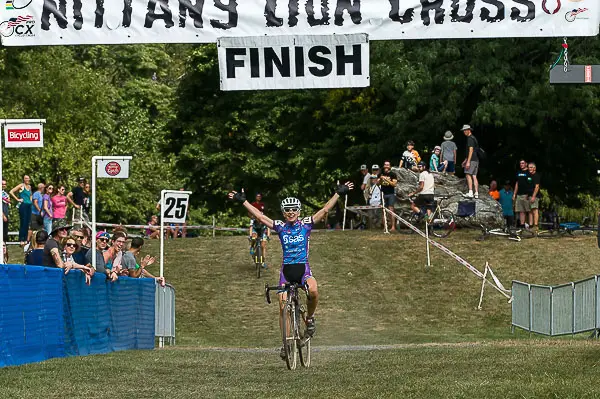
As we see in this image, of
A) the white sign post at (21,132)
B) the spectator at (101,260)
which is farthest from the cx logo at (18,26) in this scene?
the spectator at (101,260)

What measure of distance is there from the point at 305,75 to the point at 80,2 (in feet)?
9.24

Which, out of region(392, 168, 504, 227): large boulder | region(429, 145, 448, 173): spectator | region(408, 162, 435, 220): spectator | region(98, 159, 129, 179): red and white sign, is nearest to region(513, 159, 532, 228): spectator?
region(392, 168, 504, 227): large boulder

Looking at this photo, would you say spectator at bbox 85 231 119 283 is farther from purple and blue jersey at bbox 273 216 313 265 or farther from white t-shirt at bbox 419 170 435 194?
white t-shirt at bbox 419 170 435 194

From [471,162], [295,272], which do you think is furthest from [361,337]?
[295,272]

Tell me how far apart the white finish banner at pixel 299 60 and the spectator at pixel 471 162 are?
18.4 m

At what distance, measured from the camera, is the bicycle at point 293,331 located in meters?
16.6

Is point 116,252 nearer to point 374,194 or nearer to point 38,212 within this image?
point 38,212

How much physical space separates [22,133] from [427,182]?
19.0m

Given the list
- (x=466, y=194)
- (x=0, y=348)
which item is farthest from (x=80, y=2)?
(x=466, y=194)

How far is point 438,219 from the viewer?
37.1 metres

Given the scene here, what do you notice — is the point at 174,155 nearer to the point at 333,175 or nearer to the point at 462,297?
the point at 333,175

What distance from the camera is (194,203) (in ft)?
207

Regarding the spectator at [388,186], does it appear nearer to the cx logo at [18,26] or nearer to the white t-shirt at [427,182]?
the white t-shirt at [427,182]

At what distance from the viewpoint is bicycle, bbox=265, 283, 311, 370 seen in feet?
54.6
